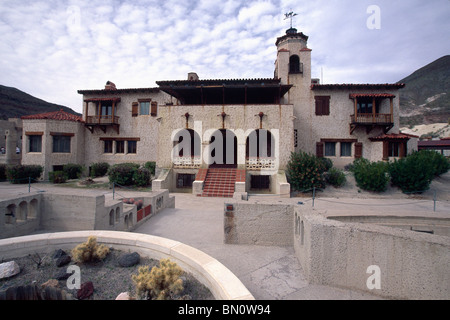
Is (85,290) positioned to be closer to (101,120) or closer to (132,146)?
(132,146)

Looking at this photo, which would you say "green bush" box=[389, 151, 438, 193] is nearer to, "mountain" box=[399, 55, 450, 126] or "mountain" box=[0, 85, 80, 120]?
"mountain" box=[399, 55, 450, 126]

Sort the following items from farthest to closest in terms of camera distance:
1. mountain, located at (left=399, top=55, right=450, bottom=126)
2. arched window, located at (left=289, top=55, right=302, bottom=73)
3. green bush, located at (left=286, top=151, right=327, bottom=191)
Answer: mountain, located at (left=399, top=55, right=450, bottom=126)
arched window, located at (left=289, top=55, right=302, bottom=73)
green bush, located at (left=286, top=151, right=327, bottom=191)

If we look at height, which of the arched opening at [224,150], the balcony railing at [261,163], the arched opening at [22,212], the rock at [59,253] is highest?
the arched opening at [224,150]

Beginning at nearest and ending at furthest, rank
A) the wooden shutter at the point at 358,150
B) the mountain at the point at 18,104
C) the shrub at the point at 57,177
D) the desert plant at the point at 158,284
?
1. the desert plant at the point at 158,284
2. the shrub at the point at 57,177
3. the wooden shutter at the point at 358,150
4. the mountain at the point at 18,104

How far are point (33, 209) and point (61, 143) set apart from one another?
59.9 feet

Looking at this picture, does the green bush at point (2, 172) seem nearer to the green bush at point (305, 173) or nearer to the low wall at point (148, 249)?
the low wall at point (148, 249)

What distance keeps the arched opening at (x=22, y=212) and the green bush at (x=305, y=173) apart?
589 inches

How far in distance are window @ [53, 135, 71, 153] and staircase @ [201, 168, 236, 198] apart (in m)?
15.8

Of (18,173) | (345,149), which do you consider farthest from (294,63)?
(18,173)

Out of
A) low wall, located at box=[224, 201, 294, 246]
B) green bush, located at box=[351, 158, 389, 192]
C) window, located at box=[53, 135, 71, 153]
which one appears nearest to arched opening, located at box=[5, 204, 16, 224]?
low wall, located at box=[224, 201, 294, 246]

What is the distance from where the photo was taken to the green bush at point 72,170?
20.1 m

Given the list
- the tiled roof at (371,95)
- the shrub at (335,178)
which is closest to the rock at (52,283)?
the shrub at (335,178)

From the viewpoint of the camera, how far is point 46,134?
20.2 metres

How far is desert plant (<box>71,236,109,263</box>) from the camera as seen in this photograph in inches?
177
